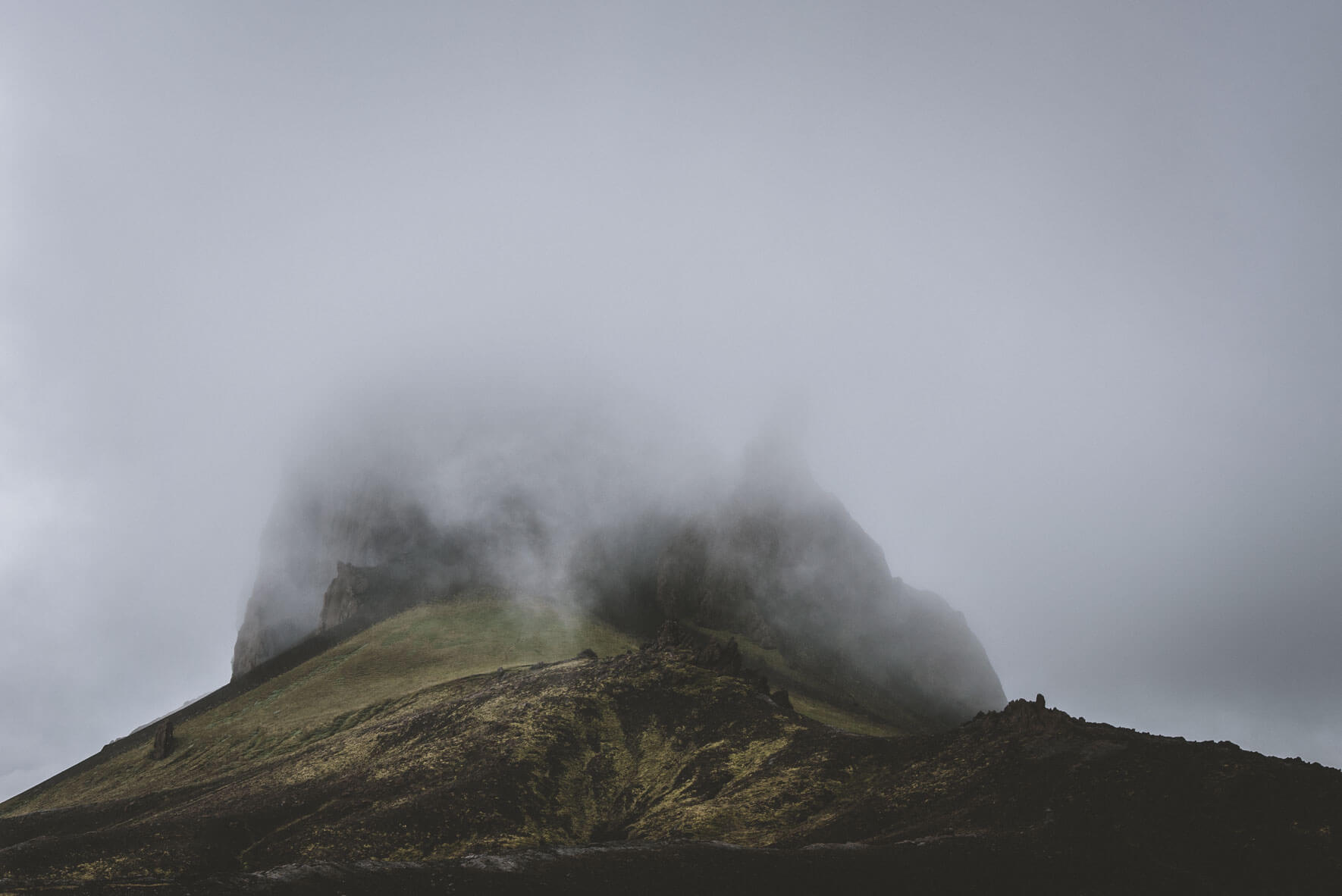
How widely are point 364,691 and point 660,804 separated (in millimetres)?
43662

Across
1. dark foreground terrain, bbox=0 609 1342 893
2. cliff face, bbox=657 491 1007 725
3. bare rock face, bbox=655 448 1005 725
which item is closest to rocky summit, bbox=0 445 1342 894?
dark foreground terrain, bbox=0 609 1342 893

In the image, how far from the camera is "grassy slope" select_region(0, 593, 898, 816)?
63.8 m

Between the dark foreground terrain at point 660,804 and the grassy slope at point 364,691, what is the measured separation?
729mm

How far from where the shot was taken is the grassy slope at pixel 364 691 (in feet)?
209

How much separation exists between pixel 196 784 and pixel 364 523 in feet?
291

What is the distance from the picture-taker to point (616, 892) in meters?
23.6

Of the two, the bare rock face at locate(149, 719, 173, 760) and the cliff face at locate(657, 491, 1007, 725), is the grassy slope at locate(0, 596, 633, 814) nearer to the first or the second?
the bare rock face at locate(149, 719, 173, 760)

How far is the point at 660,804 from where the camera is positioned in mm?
42375

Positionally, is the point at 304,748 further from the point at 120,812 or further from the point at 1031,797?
the point at 1031,797

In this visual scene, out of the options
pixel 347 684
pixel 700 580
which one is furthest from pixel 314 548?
pixel 347 684

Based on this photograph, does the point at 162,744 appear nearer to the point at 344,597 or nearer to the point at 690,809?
the point at 344,597

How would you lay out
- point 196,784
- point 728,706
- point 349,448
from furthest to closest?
1. point 349,448
2. point 728,706
3. point 196,784

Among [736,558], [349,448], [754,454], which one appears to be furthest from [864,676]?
[349,448]

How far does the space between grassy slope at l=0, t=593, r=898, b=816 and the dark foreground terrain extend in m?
0.73
